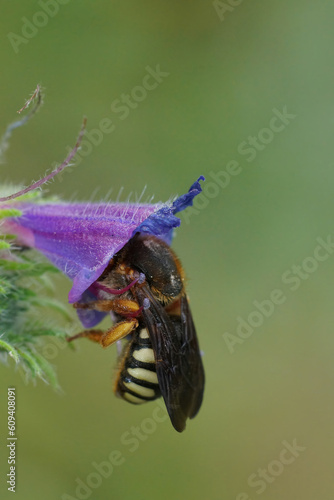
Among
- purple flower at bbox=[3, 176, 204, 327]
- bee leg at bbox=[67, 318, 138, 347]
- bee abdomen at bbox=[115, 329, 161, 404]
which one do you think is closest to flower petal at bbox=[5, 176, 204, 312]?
purple flower at bbox=[3, 176, 204, 327]

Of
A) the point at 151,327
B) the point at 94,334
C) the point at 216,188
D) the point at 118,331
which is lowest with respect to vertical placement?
the point at 94,334

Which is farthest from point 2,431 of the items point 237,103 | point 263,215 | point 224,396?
point 237,103

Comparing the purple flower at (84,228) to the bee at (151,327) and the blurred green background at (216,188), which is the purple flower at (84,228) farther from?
the blurred green background at (216,188)

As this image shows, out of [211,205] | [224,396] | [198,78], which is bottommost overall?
[224,396]

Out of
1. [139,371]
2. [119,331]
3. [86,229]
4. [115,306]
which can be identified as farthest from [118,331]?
[86,229]

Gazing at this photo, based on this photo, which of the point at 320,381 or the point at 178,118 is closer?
the point at 320,381

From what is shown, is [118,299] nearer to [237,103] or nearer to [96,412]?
[96,412]

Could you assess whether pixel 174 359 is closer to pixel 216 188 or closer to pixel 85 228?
pixel 85 228

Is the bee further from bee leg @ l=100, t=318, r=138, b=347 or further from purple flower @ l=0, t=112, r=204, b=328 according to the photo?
purple flower @ l=0, t=112, r=204, b=328
